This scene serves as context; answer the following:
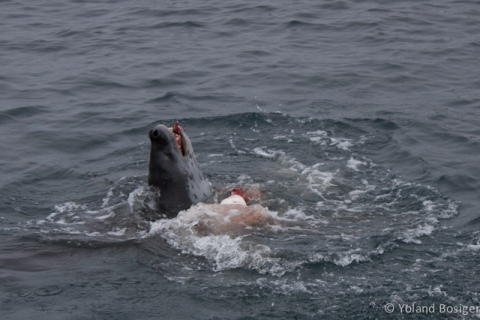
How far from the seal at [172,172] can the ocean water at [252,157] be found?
0.27 metres

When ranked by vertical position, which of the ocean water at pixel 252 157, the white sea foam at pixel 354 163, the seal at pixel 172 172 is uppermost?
the seal at pixel 172 172

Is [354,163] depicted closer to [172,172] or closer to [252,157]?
[252,157]

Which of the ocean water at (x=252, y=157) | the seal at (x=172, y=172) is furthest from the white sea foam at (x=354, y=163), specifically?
the seal at (x=172, y=172)

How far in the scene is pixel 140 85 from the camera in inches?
649

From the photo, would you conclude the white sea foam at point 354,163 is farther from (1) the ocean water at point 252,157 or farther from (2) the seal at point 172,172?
(2) the seal at point 172,172

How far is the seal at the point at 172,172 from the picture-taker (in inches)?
366

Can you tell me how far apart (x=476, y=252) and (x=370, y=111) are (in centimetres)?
614

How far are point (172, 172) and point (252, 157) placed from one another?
320 cm

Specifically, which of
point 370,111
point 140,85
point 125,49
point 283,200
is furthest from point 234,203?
point 125,49

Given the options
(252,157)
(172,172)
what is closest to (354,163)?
(252,157)

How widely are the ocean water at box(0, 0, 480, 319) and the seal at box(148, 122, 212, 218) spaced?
27cm

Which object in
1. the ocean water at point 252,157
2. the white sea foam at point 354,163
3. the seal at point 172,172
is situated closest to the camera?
the ocean water at point 252,157

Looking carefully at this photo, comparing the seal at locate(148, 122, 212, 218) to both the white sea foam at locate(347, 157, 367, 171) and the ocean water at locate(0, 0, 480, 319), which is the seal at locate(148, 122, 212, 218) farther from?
the white sea foam at locate(347, 157, 367, 171)

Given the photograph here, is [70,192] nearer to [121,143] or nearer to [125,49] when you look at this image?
[121,143]
